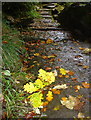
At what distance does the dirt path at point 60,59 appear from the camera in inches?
94.7

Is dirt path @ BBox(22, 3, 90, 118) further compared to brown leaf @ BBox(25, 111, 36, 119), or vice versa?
dirt path @ BBox(22, 3, 90, 118)

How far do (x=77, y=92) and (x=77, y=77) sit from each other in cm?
46

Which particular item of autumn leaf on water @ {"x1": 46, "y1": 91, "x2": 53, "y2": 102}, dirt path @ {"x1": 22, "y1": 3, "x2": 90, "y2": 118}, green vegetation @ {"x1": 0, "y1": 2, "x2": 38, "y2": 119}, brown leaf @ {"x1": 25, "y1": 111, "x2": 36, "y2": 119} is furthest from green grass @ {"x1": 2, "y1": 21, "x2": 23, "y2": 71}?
brown leaf @ {"x1": 25, "y1": 111, "x2": 36, "y2": 119}

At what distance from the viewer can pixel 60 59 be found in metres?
3.77

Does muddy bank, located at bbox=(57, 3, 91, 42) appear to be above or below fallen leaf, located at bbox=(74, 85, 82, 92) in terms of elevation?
above

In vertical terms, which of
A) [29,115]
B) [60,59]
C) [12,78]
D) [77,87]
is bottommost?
[29,115]

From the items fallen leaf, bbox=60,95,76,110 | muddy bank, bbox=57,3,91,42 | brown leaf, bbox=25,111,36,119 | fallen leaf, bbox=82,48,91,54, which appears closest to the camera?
brown leaf, bbox=25,111,36,119

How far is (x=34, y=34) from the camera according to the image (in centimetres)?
534

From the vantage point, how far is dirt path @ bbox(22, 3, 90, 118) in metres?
2.41

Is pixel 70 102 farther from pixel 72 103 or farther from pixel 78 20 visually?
pixel 78 20

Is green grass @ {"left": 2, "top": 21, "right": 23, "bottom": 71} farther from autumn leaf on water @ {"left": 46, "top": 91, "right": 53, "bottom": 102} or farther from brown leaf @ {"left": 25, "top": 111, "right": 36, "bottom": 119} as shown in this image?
brown leaf @ {"left": 25, "top": 111, "right": 36, "bottom": 119}

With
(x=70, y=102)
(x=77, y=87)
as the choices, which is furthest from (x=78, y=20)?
(x=70, y=102)

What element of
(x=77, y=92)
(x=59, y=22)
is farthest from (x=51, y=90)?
(x=59, y=22)

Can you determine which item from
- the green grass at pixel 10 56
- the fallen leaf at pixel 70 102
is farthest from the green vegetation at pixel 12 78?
the fallen leaf at pixel 70 102
